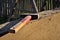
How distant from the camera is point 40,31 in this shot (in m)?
5.39

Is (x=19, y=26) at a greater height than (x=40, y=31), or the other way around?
(x=19, y=26)

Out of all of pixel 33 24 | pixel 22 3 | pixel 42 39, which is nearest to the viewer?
pixel 42 39

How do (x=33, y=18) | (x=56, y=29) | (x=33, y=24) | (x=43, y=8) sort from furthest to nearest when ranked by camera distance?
(x=43, y=8)
(x=33, y=18)
(x=33, y=24)
(x=56, y=29)

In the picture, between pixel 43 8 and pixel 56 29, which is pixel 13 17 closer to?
pixel 43 8

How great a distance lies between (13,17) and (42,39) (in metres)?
5.85

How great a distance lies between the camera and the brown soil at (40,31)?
512 centimetres

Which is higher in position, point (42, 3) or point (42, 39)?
point (42, 3)

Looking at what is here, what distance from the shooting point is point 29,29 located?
5605 millimetres

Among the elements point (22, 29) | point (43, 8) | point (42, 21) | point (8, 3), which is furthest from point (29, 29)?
point (8, 3)

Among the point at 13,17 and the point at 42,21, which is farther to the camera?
the point at 13,17

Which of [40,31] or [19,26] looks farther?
[19,26]

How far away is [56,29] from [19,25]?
998 mm

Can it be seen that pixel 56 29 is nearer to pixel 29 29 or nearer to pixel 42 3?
pixel 29 29

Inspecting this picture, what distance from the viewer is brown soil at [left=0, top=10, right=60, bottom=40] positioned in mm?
5121
